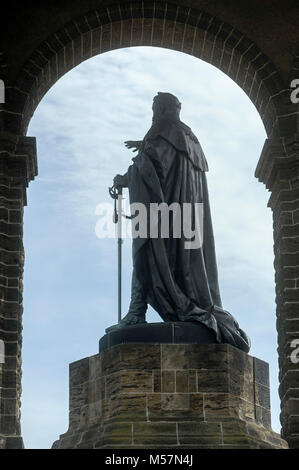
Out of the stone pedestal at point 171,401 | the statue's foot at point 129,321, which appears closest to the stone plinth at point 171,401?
the stone pedestal at point 171,401

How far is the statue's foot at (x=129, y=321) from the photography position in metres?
14.4

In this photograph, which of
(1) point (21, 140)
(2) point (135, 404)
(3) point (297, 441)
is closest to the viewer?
(2) point (135, 404)

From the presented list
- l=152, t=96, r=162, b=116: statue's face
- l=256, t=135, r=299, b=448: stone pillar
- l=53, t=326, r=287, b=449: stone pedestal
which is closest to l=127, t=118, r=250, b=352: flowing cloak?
l=152, t=96, r=162, b=116: statue's face

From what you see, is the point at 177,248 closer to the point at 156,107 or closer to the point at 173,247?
the point at 173,247

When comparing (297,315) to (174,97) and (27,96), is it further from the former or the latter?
(27,96)

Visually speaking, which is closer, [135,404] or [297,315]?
[135,404]

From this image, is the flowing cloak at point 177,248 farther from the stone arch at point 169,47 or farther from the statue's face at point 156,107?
the stone arch at point 169,47

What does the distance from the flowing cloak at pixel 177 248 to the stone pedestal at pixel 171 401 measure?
36 centimetres

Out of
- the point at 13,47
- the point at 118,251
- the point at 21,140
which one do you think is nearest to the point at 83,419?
the point at 118,251

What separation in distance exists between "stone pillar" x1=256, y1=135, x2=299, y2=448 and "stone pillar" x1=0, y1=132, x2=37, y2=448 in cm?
259

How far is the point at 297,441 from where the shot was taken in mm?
14656

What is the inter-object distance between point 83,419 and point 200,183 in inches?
107

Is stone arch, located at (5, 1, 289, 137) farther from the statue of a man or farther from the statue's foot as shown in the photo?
the statue's foot

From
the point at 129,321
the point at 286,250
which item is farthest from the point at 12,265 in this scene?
the point at 286,250
